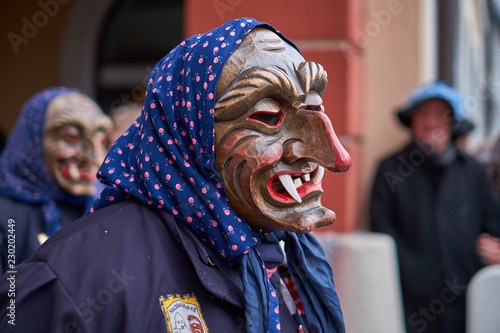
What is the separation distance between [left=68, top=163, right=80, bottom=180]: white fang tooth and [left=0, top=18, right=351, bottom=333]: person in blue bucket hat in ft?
5.16

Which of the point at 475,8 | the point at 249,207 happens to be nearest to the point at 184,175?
the point at 249,207

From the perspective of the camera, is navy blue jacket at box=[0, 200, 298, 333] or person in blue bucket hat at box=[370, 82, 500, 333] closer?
navy blue jacket at box=[0, 200, 298, 333]

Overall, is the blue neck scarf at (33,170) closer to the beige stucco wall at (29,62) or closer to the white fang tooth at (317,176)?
the white fang tooth at (317,176)

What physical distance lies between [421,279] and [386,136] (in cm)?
140

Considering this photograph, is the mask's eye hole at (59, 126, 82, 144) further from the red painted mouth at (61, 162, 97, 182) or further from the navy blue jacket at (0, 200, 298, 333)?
the navy blue jacket at (0, 200, 298, 333)

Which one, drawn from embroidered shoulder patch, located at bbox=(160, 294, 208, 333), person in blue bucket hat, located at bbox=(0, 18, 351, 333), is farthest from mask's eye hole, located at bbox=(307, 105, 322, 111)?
embroidered shoulder patch, located at bbox=(160, 294, 208, 333)

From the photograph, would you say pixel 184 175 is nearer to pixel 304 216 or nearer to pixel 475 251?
pixel 304 216

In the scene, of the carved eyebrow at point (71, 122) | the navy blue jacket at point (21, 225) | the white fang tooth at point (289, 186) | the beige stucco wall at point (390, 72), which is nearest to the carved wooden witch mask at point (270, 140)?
the white fang tooth at point (289, 186)

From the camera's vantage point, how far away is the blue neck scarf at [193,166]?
154 centimetres

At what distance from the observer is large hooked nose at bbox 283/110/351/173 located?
62.2 inches

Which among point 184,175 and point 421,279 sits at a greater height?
point 184,175

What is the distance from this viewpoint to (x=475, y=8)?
6797 millimetres

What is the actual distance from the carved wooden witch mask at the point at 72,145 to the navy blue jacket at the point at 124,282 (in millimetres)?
1675

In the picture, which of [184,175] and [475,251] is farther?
[475,251]
